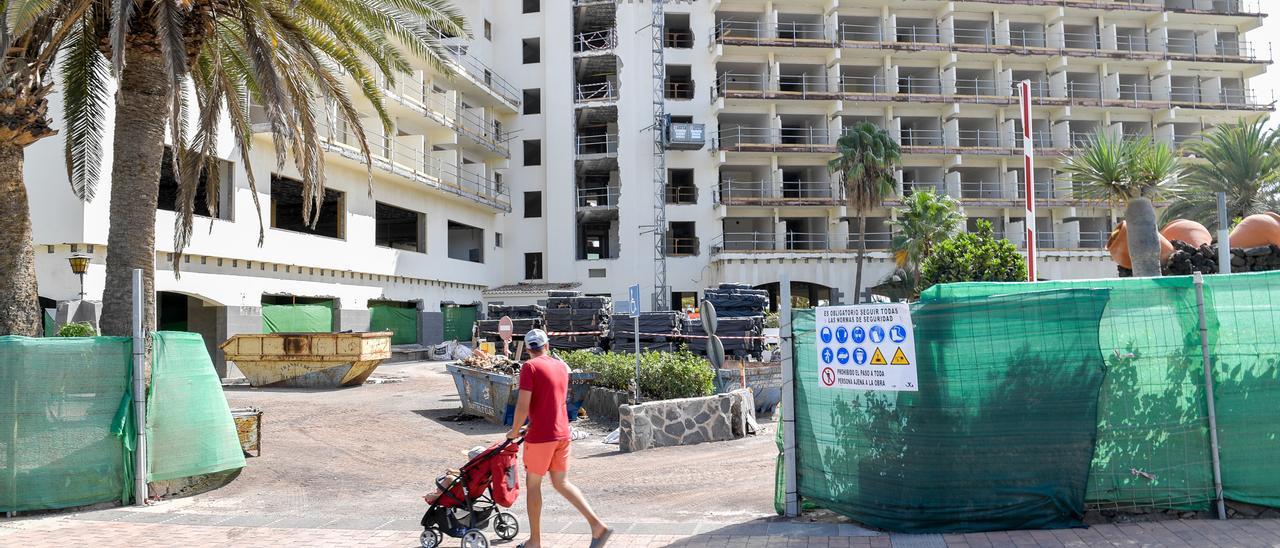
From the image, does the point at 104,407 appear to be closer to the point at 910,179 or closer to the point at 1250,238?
the point at 1250,238

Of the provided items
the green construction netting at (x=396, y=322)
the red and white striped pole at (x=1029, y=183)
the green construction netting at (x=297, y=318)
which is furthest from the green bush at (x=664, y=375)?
the green construction netting at (x=396, y=322)

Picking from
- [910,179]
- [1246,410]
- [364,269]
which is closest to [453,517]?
[1246,410]

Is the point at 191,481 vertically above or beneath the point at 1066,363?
beneath

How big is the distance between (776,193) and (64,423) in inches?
1651

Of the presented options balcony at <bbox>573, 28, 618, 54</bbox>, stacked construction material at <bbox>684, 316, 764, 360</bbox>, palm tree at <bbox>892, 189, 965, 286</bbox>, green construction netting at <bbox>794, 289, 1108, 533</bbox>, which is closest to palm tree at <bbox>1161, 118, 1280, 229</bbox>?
palm tree at <bbox>892, 189, 965, 286</bbox>

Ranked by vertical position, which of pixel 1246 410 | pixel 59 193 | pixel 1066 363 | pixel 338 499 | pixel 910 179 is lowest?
pixel 338 499

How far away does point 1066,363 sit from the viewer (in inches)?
251

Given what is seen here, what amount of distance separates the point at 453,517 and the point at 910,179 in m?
48.3

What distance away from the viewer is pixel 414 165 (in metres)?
37.3

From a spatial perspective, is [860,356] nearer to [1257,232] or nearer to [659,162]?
[1257,232]

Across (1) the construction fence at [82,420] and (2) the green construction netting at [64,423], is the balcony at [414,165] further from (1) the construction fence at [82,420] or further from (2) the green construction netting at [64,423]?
(2) the green construction netting at [64,423]

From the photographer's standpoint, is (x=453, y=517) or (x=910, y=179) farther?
(x=910, y=179)

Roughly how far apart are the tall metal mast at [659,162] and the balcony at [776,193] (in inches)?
130

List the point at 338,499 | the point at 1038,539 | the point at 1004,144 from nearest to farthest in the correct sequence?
1. the point at 1038,539
2. the point at 338,499
3. the point at 1004,144
